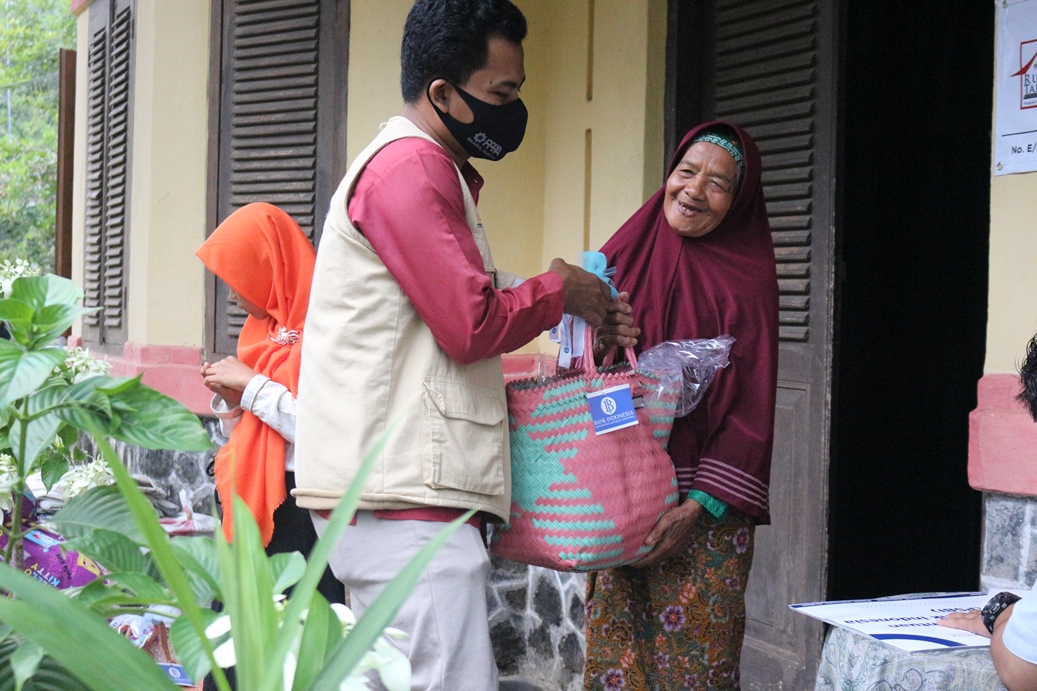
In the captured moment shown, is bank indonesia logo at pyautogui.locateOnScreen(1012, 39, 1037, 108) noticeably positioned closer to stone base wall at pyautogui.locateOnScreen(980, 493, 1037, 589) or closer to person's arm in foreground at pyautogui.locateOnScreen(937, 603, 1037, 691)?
stone base wall at pyautogui.locateOnScreen(980, 493, 1037, 589)

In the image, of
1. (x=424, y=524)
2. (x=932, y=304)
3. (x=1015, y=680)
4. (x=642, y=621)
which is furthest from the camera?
(x=932, y=304)

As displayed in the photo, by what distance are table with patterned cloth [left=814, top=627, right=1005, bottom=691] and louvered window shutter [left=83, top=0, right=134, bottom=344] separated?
14.8ft

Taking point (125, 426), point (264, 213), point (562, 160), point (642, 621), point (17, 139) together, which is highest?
point (17, 139)

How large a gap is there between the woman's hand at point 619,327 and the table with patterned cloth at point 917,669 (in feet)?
2.31

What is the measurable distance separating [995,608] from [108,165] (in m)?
5.16

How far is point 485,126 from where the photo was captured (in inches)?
74.5

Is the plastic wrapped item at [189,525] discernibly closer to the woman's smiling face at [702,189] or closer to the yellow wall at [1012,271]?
the woman's smiling face at [702,189]

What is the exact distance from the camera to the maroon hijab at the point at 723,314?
2.21 meters

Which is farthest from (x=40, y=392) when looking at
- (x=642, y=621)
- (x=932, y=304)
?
(x=932, y=304)

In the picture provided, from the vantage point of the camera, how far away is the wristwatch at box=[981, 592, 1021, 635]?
1.76 metres

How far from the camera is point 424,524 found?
1751mm

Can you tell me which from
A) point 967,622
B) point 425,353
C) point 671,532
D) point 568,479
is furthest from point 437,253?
point 967,622

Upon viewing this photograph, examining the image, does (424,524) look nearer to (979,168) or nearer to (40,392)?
(40,392)

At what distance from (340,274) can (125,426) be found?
76 cm
